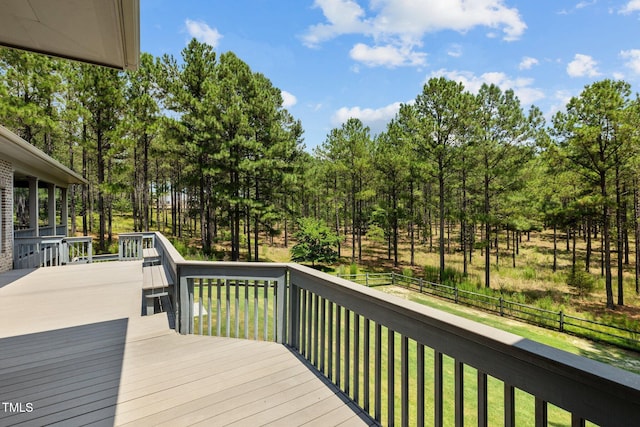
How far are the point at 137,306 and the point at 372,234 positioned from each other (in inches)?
768

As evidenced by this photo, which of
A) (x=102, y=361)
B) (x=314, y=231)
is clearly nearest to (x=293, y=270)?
(x=102, y=361)

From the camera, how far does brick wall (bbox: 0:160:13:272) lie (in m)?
7.56

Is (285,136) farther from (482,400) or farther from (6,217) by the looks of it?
(482,400)

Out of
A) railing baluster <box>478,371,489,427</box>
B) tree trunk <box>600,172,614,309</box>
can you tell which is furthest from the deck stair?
tree trunk <box>600,172,614,309</box>

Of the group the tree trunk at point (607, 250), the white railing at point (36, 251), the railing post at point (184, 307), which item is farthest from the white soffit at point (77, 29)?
the tree trunk at point (607, 250)

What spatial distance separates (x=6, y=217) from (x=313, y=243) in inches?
567

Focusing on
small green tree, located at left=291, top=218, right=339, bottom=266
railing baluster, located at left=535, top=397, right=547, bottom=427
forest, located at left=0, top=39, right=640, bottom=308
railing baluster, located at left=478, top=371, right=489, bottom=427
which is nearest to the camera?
Result: railing baluster, located at left=535, top=397, right=547, bottom=427

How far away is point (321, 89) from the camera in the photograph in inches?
563

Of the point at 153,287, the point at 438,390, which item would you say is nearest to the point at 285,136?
the point at 153,287

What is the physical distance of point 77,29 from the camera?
246 cm

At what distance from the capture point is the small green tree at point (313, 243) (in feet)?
63.4

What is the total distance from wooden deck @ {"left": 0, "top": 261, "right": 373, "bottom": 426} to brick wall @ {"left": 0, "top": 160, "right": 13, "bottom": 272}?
4.87 m

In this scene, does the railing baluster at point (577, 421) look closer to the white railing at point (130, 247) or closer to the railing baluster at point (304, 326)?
the railing baluster at point (304, 326)

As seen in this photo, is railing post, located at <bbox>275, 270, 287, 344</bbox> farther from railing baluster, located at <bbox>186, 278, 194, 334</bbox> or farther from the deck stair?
the deck stair
